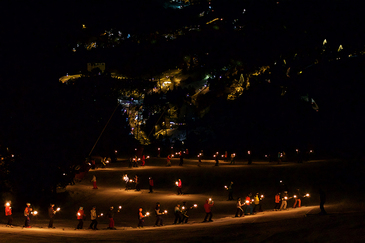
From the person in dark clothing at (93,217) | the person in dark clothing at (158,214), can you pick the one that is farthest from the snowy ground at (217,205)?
the person in dark clothing at (158,214)

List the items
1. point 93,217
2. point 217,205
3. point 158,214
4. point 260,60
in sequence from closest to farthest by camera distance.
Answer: point 93,217 < point 158,214 < point 217,205 < point 260,60

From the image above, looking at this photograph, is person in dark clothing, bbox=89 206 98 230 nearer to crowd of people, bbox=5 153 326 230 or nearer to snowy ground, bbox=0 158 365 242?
crowd of people, bbox=5 153 326 230

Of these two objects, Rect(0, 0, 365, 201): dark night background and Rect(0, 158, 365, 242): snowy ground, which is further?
Rect(0, 0, 365, 201): dark night background

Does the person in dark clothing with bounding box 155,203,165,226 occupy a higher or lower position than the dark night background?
lower

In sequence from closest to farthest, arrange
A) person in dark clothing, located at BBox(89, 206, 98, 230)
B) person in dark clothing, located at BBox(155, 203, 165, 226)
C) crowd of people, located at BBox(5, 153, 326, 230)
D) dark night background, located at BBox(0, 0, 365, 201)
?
crowd of people, located at BBox(5, 153, 326, 230) → person in dark clothing, located at BBox(89, 206, 98, 230) → person in dark clothing, located at BBox(155, 203, 165, 226) → dark night background, located at BBox(0, 0, 365, 201)

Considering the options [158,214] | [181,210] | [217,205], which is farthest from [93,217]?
[217,205]

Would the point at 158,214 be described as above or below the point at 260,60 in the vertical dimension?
below

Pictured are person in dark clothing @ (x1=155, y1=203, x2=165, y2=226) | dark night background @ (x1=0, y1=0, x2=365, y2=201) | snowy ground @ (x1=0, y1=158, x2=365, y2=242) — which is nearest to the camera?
snowy ground @ (x1=0, y1=158, x2=365, y2=242)

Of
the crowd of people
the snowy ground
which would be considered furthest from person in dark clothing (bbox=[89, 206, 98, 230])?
the snowy ground

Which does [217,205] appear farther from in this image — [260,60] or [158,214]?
[260,60]

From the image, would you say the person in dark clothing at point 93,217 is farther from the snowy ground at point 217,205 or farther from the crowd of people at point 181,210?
the snowy ground at point 217,205
